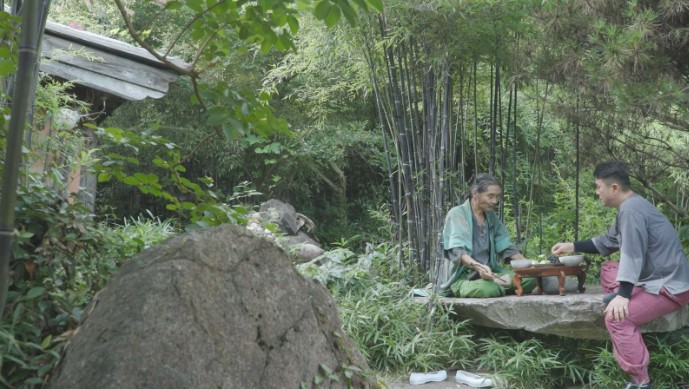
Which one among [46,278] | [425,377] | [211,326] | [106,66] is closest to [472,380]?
[425,377]

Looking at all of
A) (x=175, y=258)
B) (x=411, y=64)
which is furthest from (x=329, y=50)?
(x=175, y=258)

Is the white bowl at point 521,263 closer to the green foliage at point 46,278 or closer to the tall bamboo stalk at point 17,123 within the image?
the green foliage at point 46,278

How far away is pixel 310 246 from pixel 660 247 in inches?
209

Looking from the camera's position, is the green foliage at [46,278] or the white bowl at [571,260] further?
the white bowl at [571,260]

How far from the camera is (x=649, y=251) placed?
4559 millimetres

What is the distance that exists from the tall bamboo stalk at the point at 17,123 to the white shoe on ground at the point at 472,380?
376 cm

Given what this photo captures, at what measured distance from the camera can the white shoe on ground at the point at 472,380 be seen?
5.03 m

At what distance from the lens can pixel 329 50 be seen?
6758 millimetres

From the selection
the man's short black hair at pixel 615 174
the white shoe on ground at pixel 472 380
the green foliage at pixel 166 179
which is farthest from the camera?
the white shoe on ground at pixel 472 380

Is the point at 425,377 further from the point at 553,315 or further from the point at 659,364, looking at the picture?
the point at 659,364

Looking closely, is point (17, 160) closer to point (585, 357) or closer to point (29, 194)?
point (29, 194)

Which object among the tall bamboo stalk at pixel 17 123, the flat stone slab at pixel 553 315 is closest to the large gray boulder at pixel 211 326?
the tall bamboo stalk at pixel 17 123

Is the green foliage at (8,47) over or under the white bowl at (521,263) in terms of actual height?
over

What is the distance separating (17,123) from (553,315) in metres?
4.03
